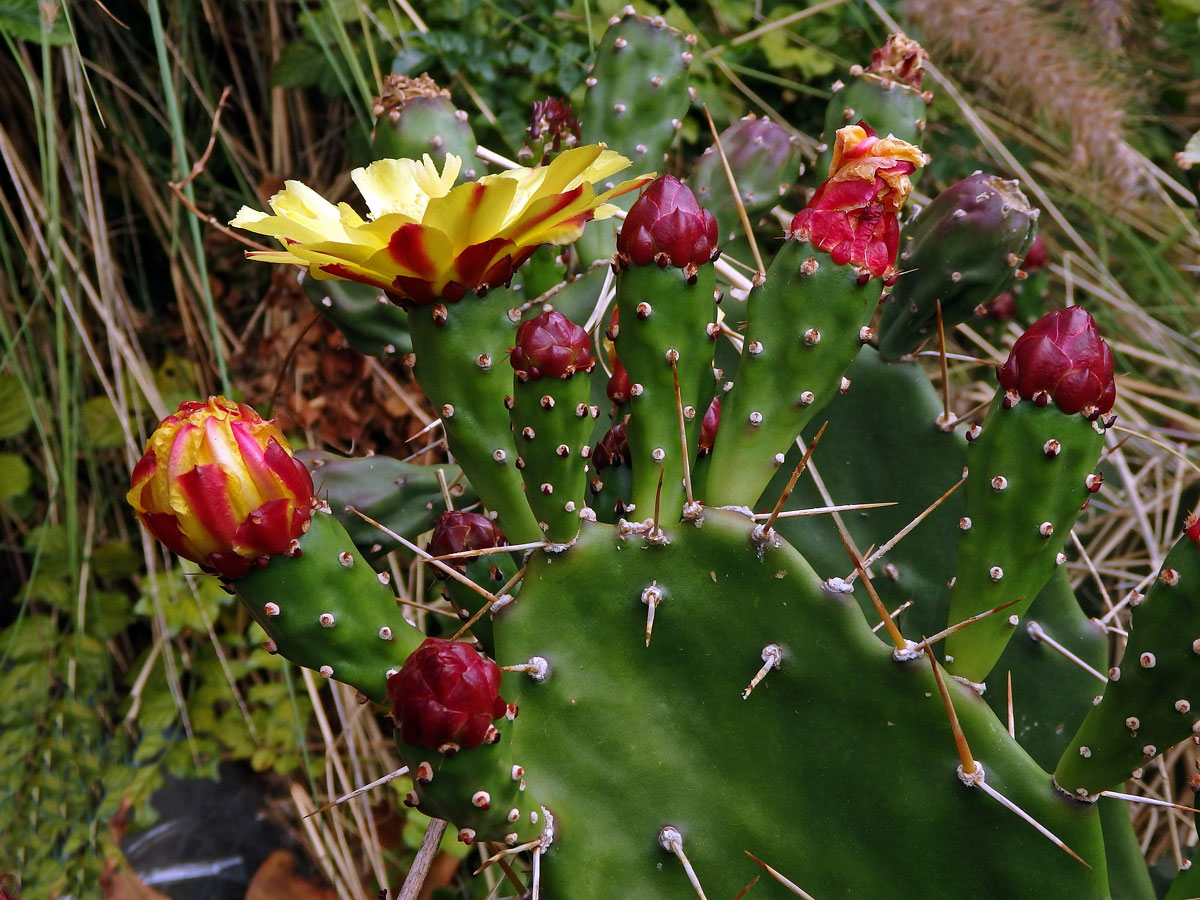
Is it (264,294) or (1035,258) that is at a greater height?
(1035,258)

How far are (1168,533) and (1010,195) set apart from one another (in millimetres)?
866

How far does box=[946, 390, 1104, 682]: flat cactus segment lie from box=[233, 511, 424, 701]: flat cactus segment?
16.6 inches

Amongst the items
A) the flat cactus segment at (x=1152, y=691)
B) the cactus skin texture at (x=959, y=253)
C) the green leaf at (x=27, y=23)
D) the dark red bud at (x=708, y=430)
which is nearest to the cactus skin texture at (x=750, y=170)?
the cactus skin texture at (x=959, y=253)

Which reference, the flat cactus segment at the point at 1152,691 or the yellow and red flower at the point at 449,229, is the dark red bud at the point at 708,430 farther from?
the flat cactus segment at the point at 1152,691

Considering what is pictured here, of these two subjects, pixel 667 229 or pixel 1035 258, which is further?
pixel 1035 258

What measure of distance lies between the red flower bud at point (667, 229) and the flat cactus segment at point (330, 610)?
288 millimetres

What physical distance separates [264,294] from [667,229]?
1.45m

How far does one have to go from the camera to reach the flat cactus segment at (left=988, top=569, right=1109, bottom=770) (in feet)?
3.14

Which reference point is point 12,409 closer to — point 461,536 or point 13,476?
point 13,476

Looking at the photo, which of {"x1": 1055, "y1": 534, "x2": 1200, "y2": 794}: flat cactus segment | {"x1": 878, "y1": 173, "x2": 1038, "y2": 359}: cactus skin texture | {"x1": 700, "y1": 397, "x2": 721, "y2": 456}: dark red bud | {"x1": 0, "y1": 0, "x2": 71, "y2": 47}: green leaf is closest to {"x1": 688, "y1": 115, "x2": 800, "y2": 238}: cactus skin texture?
{"x1": 878, "y1": 173, "x2": 1038, "y2": 359}: cactus skin texture

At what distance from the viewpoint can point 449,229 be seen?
66 centimetres

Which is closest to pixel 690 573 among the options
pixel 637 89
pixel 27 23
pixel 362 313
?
pixel 362 313

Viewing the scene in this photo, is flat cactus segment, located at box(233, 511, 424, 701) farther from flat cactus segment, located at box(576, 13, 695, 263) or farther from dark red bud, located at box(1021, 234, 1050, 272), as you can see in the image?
dark red bud, located at box(1021, 234, 1050, 272)

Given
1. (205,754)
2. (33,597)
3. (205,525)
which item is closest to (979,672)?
(205,525)
